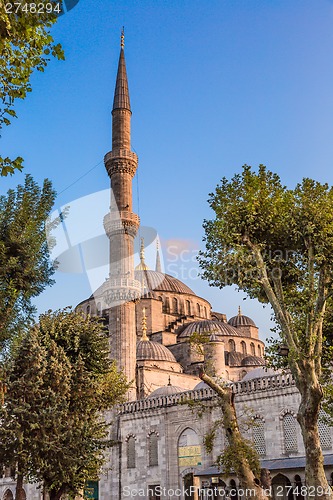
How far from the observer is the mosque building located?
24.6m

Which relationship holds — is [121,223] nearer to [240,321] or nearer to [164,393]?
[164,393]

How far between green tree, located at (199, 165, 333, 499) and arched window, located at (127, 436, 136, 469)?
1818 centimetres

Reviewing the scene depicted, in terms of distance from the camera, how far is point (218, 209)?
48.0 feet

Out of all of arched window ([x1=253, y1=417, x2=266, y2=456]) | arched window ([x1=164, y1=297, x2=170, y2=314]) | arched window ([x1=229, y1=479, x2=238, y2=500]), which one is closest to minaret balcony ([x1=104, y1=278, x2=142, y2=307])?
arched window ([x1=253, y1=417, x2=266, y2=456])

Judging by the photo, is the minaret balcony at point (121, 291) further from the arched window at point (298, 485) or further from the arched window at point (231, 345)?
the arched window at point (298, 485)

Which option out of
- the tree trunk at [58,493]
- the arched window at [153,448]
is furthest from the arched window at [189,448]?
the tree trunk at [58,493]

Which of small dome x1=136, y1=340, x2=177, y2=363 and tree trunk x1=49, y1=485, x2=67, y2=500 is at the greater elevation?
small dome x1=136, y1=340, x2=177, y2=363

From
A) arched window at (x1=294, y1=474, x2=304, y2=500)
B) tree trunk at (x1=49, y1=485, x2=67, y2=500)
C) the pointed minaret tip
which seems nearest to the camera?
tree trunk at (x1=49, y1=485, x2=67, y2=500)

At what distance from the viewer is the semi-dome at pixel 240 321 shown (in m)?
52.4

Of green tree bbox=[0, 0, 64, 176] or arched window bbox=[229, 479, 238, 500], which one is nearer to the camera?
green tree bbox=[0, 0, 64, 176]

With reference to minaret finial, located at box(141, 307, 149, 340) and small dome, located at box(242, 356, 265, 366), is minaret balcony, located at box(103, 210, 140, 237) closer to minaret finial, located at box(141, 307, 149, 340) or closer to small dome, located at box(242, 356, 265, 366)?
minaret finial, located at box(141, 307, 149, 340)

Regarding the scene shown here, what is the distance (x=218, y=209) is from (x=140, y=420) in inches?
751

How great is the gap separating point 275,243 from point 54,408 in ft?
27.3

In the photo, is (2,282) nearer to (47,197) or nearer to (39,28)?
(47,197)
